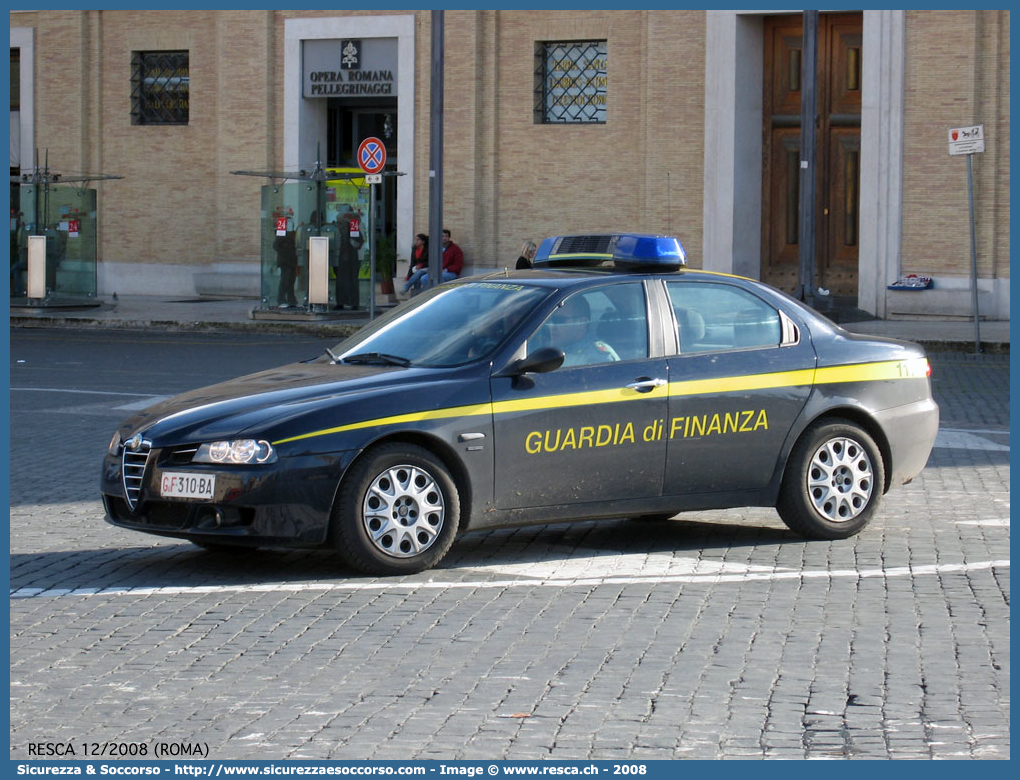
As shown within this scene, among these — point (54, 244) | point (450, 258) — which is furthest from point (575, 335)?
point (54, 244)

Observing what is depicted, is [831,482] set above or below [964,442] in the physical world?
above

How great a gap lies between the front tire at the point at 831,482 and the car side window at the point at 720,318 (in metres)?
0.57

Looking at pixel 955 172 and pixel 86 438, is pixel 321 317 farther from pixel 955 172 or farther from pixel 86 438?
pixel 86 438

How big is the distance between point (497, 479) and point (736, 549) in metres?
1.46

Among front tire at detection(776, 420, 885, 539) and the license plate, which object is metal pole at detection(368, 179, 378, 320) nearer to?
front tire at detection(776, 420, 885, 539)

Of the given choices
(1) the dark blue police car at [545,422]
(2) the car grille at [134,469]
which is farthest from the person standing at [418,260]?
(2) the car grille at [134,469]

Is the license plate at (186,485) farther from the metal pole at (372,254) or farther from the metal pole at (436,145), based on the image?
the metal pole at (436,145)

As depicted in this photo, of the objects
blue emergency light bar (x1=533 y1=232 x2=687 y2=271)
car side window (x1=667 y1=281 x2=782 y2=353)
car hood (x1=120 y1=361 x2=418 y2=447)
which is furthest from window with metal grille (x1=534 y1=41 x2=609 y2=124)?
car hood (x1=120 y1=361 x2=418 y2=447)

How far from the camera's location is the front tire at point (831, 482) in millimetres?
8570

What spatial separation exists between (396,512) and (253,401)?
2.78ft

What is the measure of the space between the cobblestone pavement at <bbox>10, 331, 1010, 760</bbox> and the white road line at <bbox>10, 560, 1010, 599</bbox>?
23mm

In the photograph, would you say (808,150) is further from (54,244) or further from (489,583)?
(489,583)

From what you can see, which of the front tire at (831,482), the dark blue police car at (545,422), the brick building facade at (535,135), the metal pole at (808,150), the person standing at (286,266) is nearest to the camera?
the dark blue police car at (545,422)

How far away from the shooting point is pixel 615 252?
8695 mm
